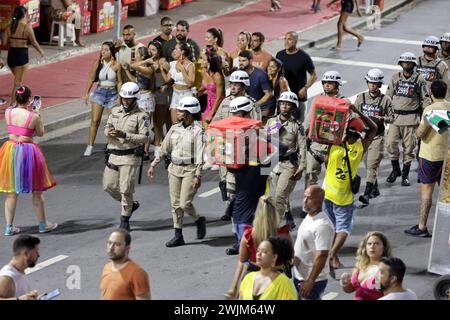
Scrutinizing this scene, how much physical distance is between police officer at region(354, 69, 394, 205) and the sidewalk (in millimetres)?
5950

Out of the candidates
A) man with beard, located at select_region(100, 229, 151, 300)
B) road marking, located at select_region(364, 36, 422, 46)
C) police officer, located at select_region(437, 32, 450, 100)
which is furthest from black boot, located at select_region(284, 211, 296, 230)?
road marking, located at select_region(364, 36, 422, 46)

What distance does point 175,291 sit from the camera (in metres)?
13.5

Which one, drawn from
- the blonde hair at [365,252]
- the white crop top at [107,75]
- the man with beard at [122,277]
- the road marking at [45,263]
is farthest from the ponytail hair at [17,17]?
the blonde hair at [365,252]

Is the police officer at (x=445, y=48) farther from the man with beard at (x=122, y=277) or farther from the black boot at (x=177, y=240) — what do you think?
the man with beard at (x=122, y=277)

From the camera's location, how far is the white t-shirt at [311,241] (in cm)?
1164

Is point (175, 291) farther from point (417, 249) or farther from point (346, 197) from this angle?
point (417, 249)

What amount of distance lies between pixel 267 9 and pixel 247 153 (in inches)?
764

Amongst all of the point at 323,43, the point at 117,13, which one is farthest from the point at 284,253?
the point at 323,43

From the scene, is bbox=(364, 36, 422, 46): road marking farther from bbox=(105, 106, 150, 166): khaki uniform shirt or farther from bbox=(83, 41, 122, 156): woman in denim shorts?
bbox=(105, 106, 150, 166): khaki uniform shirt

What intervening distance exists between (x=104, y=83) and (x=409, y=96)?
4.64 meters

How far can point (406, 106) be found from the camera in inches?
709

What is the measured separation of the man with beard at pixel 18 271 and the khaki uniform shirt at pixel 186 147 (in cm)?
415

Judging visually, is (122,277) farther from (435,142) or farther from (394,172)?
(394,172)
